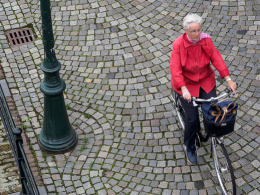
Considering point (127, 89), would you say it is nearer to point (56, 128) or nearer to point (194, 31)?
point (56, 128)

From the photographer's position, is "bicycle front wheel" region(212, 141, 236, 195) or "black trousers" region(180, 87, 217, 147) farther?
"black trousers" region(180, 87, 217, 147)

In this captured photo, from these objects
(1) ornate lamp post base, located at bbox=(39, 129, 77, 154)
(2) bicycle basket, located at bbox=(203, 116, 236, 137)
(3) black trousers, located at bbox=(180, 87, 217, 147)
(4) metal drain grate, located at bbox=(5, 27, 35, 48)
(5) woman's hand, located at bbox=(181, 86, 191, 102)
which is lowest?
(1) ornate lamp post base, located at bbox=(39, 129, 77, 154)

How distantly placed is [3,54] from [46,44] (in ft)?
9.51

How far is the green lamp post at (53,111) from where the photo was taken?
5348 millimetres

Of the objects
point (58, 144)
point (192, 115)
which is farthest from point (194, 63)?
point (58, 144)

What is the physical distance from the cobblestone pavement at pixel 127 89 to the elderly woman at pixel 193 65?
0.95m

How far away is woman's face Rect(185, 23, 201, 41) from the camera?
15.6 ft

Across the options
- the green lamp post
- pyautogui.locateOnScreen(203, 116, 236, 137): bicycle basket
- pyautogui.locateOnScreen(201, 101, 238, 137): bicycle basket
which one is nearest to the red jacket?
pyautogui.locateOnScreen(201, 101, 238, 137): bicycle basket

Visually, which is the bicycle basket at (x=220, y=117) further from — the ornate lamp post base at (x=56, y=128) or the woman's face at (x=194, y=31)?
the ornate lamp post base at (x=56, y=128)

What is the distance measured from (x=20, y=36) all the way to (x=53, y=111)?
9.91ft

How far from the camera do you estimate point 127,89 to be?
698 centimetres

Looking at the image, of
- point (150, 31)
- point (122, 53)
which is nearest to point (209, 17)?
point (150, 31)

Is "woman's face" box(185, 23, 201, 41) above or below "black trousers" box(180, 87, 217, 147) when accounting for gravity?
above

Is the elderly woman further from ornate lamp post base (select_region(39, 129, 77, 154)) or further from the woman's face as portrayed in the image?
ornate lamp post base (select_region(39, 129, 77, 154))
